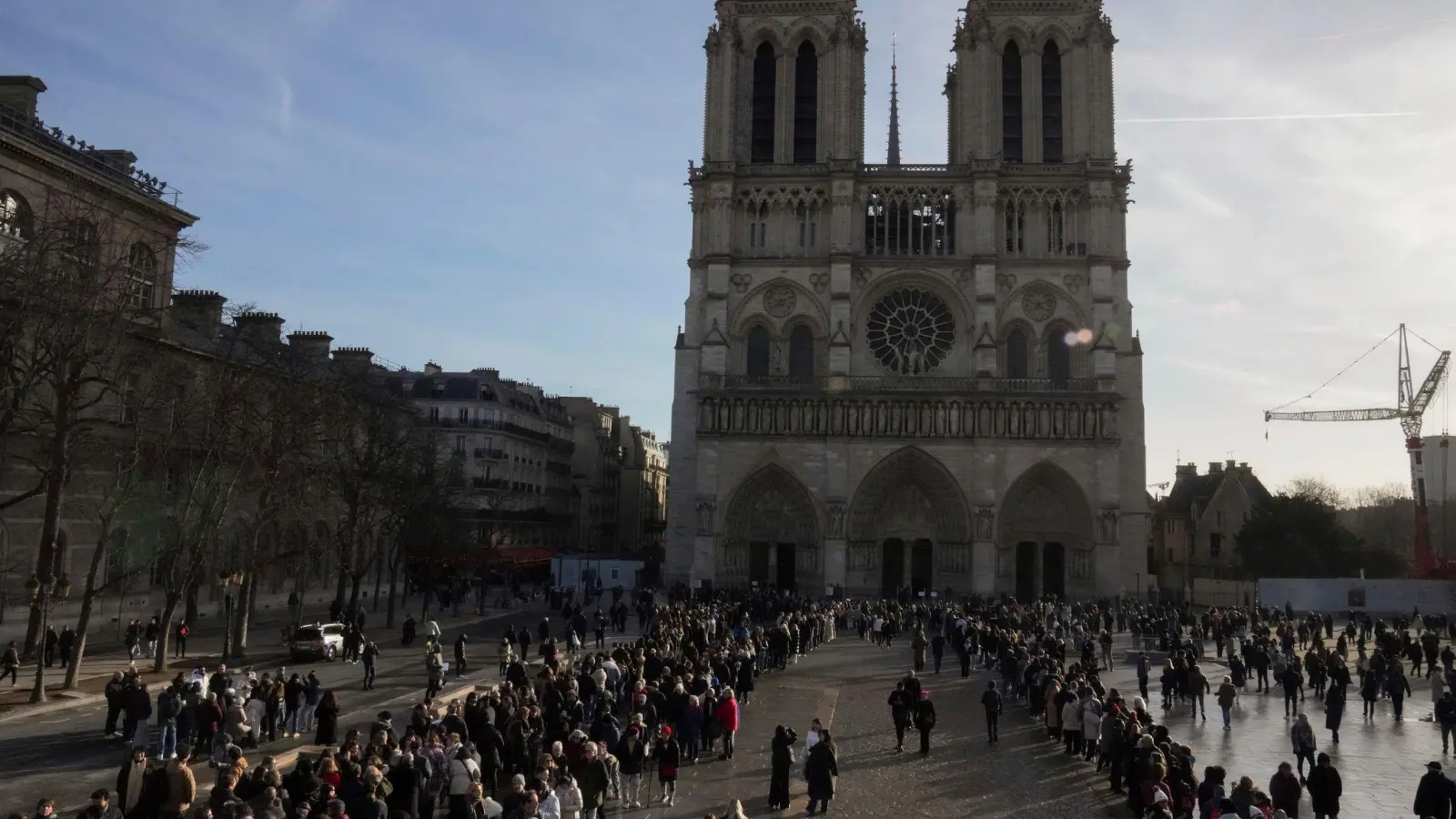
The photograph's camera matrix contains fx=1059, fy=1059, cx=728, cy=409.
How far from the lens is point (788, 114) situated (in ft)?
166

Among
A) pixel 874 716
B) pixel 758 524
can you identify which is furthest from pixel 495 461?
pixel 874 716

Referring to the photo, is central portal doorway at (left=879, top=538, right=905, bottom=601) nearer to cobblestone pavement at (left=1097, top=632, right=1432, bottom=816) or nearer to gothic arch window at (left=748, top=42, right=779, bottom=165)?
gothic arch window at (left=748, top=42, right=779, bottom=165)

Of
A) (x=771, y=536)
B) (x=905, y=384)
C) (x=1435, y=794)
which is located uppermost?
(x=905, y=384)

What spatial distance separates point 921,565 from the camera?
158 ft

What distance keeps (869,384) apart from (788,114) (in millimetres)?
13731

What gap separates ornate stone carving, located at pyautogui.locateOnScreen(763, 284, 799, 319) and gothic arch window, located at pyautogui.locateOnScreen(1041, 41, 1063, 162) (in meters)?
13.5

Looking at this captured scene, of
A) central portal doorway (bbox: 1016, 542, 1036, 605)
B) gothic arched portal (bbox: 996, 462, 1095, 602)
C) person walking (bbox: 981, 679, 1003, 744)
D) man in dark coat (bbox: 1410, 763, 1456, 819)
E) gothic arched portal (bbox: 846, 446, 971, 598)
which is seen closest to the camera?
man in dark coat (bbox: 1410, 763, 1456, 819)

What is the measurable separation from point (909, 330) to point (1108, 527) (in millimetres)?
12404

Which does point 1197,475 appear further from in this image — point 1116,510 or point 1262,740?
point 1262,740

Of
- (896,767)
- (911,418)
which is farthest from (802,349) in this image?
(896,767)

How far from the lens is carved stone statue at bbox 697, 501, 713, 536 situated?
46.4 meters

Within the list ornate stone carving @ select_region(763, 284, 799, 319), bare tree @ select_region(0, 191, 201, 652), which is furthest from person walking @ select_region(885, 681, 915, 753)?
ornate stone carving @ select_region(763, 284, 799, 319)

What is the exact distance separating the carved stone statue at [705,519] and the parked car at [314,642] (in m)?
22.3

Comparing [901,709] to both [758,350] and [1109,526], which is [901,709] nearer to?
[1109,526]
